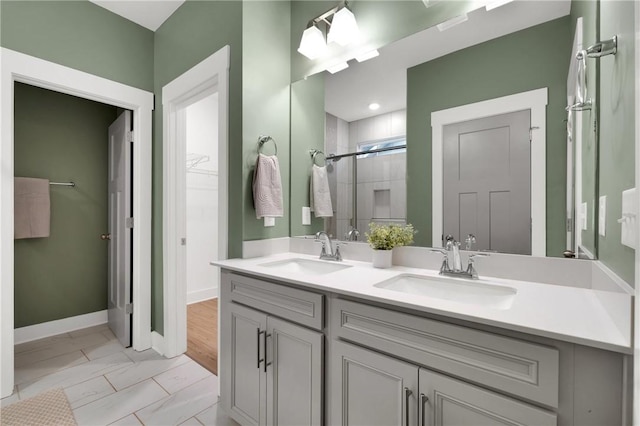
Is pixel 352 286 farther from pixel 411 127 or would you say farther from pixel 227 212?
pixel 227 212

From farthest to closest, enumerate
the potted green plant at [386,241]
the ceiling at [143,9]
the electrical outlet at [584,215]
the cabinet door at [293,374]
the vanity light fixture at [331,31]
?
1. the ceiling at [143,9]
2. the vanity light fixture at [331,31]
3. the potted green plant at [386,241]
4. the cabinet door at [293,374]
5. the electrical outlet at [584,215]

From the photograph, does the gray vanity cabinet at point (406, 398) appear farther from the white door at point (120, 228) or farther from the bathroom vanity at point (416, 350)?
the white door at point (120, 228)

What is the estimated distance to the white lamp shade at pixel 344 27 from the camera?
1663 millimetres

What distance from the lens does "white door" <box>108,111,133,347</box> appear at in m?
2.43

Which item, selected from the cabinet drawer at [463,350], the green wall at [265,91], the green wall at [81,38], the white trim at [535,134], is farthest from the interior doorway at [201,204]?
the white trim at [535,134]

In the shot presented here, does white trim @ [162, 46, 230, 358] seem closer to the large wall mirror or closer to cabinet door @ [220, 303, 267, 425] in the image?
cabinet door @ [220, 303, 267, 425]

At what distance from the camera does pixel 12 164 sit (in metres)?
1.83

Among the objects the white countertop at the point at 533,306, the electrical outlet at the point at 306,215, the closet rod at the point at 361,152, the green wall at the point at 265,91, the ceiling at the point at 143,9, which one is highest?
the ceiling at the point at 143,9

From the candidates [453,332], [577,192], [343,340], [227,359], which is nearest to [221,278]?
[227,359]

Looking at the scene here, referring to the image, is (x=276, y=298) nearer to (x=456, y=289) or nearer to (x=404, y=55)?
(x=456, y=289)

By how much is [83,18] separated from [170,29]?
563 millimetres

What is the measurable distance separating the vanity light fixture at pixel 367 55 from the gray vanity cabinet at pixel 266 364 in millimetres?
1345

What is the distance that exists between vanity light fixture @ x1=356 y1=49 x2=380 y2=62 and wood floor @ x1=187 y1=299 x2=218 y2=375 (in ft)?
7.53

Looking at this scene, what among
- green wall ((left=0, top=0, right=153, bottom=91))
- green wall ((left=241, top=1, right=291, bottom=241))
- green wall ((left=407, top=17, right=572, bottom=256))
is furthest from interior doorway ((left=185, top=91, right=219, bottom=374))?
green wall ((left=407, top=17, right=572, bottom=256))
